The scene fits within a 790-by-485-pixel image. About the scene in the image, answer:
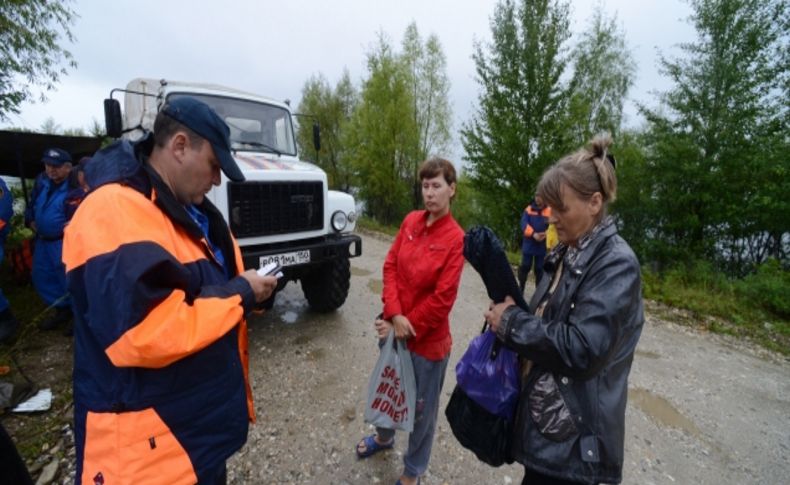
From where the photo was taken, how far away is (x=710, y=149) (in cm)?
854

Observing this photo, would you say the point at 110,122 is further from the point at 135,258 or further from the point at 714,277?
the point at 714,277

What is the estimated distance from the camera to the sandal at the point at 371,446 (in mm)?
2455

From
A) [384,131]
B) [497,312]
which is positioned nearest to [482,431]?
[497,312]

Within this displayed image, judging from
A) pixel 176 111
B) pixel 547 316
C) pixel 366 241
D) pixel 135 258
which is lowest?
pixel 366 241

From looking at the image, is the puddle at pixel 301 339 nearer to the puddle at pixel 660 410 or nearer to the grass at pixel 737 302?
the puddle at pixel 660 410

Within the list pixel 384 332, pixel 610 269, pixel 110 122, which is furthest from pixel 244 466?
pixel 110 122

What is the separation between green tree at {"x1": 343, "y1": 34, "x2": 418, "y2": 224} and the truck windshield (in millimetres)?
9746

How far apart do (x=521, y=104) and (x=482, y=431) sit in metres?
10.3

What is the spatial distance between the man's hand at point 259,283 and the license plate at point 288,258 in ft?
7.43

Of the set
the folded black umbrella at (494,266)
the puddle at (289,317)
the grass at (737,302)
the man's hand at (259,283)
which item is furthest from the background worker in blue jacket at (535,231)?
the man's hand at (259,283)

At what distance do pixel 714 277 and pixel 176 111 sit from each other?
9072 mm

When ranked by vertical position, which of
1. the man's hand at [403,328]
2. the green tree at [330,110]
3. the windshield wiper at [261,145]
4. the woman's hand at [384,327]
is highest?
the green tree at [330,110]

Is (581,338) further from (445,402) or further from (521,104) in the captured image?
(521,104)

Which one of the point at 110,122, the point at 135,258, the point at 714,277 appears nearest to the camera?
the point at 135,258
